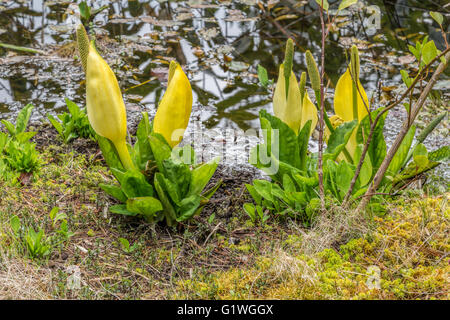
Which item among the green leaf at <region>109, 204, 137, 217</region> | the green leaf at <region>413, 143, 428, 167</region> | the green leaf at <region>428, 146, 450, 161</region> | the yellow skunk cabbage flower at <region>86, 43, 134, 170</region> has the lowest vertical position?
the green leaf at <region>109, 204, 137, 217</region>

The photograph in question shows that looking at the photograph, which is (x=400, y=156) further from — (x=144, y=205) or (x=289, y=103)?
(x=144, y=205)

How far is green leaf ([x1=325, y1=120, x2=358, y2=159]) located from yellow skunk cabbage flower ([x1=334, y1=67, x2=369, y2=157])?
10 centimetres

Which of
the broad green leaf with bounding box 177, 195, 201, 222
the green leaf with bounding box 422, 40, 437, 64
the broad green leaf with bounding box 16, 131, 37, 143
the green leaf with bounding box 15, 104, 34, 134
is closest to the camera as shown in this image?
the green leaf with bounding box 422, 40, 437, 64

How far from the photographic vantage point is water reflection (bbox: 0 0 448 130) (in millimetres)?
4078

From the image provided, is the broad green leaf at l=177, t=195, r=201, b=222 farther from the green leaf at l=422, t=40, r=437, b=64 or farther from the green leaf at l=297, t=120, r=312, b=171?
the green leaf at l=422, t=40, r=437, b=64

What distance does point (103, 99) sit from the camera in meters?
2.07

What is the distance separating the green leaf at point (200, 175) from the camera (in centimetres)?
232

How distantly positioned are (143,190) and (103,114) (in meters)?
0.40

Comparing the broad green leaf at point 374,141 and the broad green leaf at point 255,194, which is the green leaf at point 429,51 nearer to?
the broad green leaf at point 374,141

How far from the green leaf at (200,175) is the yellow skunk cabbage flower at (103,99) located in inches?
14.7

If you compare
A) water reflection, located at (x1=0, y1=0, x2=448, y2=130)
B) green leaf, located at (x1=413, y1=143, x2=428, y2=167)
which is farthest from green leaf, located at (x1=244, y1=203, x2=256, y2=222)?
water reflection, located at (x1=0, y1=0, x2=448, y2=130)

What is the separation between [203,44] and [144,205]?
3169 millimetres

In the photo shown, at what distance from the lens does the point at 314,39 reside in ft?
16.9
